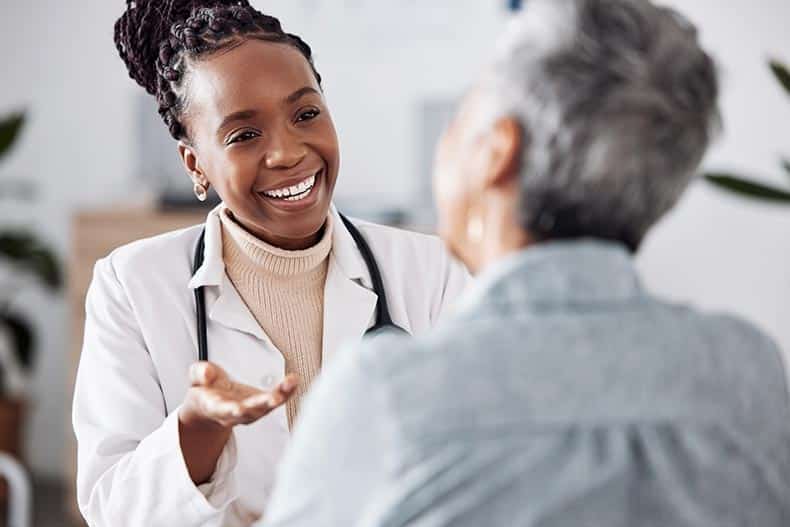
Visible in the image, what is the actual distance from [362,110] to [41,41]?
1.65 meters

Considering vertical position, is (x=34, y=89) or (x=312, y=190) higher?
(x=312, y=190)

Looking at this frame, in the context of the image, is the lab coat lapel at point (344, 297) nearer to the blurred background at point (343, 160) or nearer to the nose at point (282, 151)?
the nose at point (282, 151)

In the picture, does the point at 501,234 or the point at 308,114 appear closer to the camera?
the point at 501,234

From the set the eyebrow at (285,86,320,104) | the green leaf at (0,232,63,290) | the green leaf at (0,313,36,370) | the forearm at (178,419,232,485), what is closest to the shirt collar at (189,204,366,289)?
the eyebrow at (285,86,320,104)

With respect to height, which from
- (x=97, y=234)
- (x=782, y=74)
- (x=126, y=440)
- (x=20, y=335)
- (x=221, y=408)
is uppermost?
(x=221, y=408)

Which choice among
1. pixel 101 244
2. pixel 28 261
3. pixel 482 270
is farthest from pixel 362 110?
pixel 482 270

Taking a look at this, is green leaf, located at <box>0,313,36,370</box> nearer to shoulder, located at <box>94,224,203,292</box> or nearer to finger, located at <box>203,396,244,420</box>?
shoulder, located at <box>94,224,203,292</box>

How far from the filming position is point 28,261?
4777 mm

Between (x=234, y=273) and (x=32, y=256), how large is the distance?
353cm

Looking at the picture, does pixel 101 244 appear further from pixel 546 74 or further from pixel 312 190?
pixel 546 74

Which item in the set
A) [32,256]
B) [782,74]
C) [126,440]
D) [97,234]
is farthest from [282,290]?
[32,256]

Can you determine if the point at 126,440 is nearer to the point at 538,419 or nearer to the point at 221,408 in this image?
the point at 221,408

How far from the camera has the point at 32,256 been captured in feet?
15.6

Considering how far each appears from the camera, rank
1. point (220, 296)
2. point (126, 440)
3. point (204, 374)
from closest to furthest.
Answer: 1. point (204, 374)
2. point (126, 440)
3. point (220, 296)
